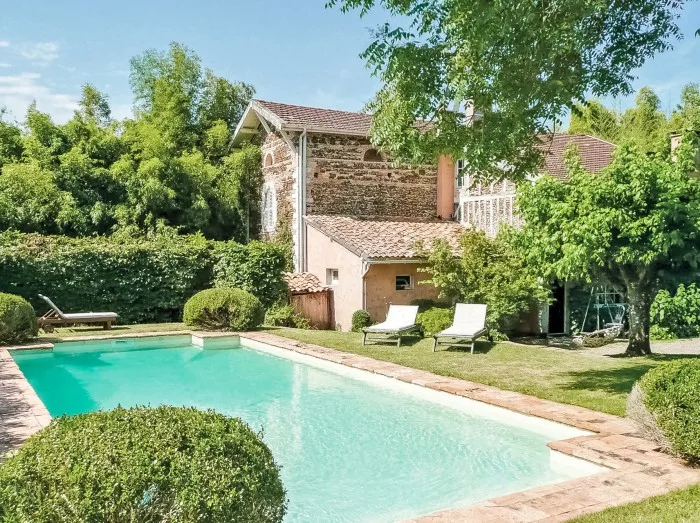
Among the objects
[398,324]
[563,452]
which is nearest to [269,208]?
[398,324]

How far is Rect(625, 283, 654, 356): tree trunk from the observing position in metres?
14.5

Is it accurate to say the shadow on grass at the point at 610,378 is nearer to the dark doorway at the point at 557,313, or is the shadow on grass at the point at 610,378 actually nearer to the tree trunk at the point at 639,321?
the tree trunk at the point at 639,321

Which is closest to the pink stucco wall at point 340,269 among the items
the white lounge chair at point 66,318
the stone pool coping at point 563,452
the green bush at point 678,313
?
the white lounge chair at point 66,318

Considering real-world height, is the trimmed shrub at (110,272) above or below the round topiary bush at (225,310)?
above

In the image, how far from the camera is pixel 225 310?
19.3 m

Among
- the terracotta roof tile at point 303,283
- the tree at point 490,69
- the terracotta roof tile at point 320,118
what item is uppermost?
the terracotta roof tile at point 320,118

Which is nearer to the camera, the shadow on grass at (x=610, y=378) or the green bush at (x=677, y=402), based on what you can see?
the green bush at (x=677, y=402)

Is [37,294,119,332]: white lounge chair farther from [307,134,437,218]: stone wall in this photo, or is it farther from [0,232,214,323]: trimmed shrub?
[307,134,437,218]: stone wall

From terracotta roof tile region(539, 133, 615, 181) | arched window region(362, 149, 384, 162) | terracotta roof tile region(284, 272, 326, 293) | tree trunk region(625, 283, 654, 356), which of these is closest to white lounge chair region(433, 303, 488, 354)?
tree trunk region(625, 283, 654, 356)

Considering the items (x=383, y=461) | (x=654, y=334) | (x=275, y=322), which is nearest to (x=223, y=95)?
(x=275, y=322)

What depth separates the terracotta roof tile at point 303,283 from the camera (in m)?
21.6

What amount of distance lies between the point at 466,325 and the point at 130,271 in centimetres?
1142

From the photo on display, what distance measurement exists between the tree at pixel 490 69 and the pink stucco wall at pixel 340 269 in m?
9.85

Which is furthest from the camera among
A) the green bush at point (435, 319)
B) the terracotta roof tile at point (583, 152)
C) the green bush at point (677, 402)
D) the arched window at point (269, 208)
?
the arched window at point (269, 208)
